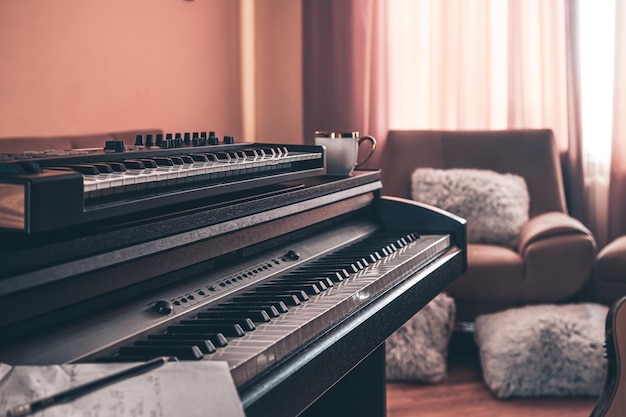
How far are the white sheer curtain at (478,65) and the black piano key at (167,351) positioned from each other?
3.28 meters

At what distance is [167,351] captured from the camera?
99cm

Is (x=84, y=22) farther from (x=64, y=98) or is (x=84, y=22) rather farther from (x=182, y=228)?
(x=182, y=228)

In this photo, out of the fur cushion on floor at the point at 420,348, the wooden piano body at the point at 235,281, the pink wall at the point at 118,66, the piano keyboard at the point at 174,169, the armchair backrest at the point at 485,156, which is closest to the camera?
the wooden piano body at the point at 235,281

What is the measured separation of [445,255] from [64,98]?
1.66 m

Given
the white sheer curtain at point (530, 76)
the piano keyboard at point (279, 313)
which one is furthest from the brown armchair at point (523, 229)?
the piano keyboard at point (279, 313)

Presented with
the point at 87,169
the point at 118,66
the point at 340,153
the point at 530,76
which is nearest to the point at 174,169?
the point at 87,169

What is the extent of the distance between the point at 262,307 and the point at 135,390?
1.19 ft

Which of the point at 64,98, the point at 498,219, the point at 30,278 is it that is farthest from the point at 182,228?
the point at 498,219

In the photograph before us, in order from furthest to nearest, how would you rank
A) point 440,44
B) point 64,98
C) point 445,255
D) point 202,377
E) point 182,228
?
point 440,44 < point 64,98 < point 445,255 < point 182,228 < point 202,377

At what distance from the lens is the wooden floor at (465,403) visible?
283 cm

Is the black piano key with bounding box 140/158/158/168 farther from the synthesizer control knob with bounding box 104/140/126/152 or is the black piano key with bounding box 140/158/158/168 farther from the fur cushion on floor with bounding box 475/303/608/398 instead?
the fur cushion on floor with bounding box 475/303/608/398

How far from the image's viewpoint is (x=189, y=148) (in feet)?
4.66

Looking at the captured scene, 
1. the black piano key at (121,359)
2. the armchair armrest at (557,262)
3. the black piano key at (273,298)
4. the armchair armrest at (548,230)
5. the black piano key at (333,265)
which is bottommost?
the armchair armrest at (557,262)

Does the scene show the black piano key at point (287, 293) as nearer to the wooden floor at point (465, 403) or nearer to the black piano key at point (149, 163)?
the black piano key at point (149, 163)
